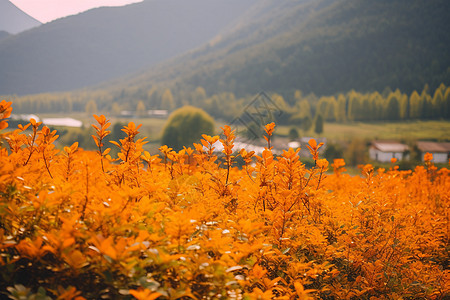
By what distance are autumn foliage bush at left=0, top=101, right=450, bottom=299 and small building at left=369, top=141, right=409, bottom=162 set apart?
49796 millimetres

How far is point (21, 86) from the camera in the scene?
162 meters

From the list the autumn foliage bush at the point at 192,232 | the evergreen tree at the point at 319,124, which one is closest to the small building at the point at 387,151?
the evergreen tree at the point at 319,124

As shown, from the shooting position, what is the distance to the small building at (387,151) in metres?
47.8

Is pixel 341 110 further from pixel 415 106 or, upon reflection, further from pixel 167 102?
pixel 167 102

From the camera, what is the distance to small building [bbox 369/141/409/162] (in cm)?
4777

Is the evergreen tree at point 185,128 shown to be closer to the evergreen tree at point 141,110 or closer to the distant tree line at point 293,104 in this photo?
the distant tree line at point 293,104

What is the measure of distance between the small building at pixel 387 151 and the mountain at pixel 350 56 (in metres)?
48.8

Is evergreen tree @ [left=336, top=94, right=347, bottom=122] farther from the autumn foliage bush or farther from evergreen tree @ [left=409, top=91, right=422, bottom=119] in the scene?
the autumn foliage bush

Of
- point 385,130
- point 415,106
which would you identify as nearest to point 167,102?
point 385,130

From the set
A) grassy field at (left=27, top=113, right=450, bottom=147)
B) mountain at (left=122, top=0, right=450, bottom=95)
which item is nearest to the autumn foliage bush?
grassy field at (left=27, top=113, right=450, bottom=147)

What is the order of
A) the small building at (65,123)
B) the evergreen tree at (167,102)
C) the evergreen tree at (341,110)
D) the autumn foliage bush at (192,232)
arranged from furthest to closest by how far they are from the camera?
1. the evergreen tree at (167,102)
2. the small building at (65,123)
3. the evergreen tree at (341,110)
4. the autumn foliage bush at (192,232)

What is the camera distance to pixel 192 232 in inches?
55.2

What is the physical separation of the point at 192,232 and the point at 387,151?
178 feet

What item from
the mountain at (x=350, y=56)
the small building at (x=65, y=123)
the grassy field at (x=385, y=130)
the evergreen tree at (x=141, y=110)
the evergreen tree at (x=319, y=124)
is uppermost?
the mountain at (x=350, y=56)
